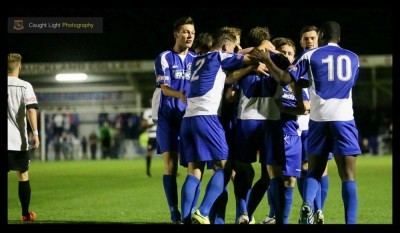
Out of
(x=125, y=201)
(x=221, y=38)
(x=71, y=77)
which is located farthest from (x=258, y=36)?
(x=71, y=77)

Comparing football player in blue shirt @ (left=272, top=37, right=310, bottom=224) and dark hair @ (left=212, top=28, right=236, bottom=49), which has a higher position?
dark hair @ (left=212, top=28, right=236, bottom=49)

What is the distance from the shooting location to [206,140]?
22.1ft

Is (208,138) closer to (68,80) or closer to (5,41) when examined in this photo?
(5,41)

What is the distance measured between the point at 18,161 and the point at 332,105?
3.77 m

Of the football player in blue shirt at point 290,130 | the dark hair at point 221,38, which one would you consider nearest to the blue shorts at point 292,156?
the football player in blue shirt at point 290,130

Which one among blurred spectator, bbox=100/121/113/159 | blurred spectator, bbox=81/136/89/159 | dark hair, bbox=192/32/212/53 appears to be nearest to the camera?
dark hair, bbox=192/32/212/53

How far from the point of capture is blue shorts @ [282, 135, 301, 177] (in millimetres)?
6888

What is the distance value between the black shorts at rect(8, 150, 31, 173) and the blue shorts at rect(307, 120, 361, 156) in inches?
135

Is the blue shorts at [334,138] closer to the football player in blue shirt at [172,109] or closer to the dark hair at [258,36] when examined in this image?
the dark hair at [258,36]

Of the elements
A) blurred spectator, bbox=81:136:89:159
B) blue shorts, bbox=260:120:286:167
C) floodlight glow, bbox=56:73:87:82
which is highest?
floodlight glow, bbox=56:73:87:82

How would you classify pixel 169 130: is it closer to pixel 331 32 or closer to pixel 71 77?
pixel 331 32

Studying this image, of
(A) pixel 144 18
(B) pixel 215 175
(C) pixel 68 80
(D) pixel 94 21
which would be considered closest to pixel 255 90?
(B) pixel 215 175

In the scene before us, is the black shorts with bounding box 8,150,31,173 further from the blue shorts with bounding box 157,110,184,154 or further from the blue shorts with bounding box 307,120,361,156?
the blue shorts with bounding box 307,120,361,156

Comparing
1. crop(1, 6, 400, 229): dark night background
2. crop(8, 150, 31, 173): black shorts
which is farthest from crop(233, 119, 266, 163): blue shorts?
crop(1, 6, 400, 229): dark night background
